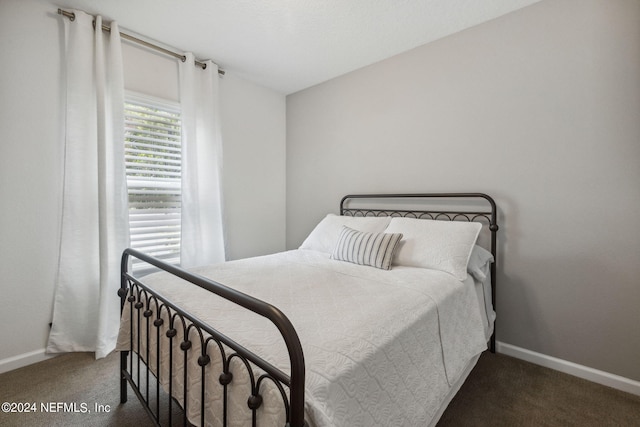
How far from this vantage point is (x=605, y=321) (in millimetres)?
1732

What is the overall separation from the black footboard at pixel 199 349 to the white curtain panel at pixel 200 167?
3.15ft

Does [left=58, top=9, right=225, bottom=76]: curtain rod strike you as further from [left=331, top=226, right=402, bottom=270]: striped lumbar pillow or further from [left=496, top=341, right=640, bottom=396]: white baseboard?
[left=496, top=341, right=640, bottom=396]: white baseboard

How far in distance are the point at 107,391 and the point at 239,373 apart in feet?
4.63

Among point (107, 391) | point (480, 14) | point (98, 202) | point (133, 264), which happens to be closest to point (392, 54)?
point (480, 14)

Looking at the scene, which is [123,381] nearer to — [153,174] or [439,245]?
[153,174]

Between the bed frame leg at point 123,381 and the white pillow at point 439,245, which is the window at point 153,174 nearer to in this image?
the bed frame leg at point 123,381

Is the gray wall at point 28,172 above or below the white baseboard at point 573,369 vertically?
above

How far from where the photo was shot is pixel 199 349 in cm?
102

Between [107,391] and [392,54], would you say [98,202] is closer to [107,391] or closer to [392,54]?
[107,391]

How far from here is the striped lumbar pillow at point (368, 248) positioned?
1.91m

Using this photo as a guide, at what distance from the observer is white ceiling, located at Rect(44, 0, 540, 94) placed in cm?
194

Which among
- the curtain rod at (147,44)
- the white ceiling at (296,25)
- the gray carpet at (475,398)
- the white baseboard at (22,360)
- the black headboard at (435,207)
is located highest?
the white ceiling at (296,25)

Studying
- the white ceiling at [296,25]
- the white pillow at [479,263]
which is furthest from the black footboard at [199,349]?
the white ceiling at [296,25]

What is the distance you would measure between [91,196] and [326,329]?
203 cm
